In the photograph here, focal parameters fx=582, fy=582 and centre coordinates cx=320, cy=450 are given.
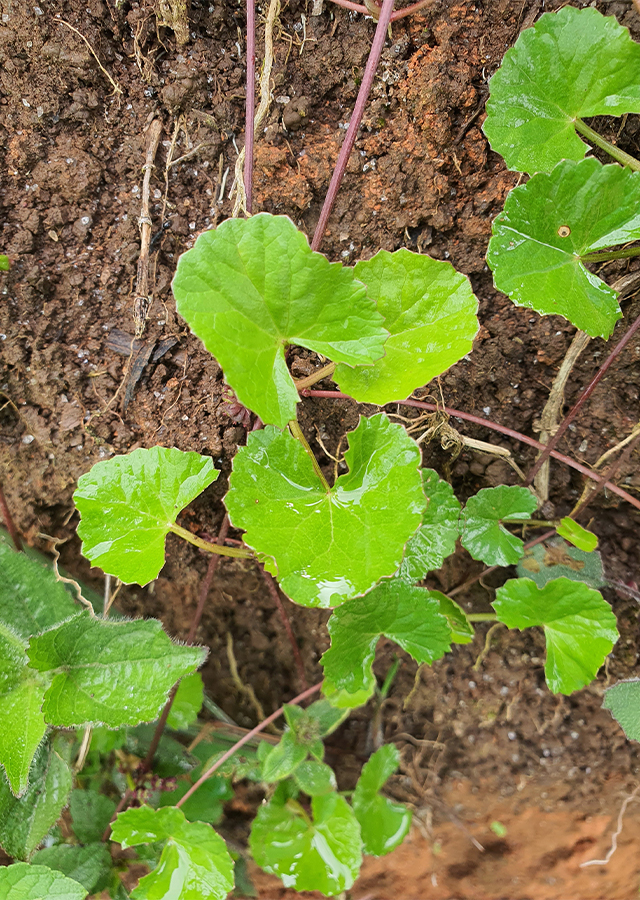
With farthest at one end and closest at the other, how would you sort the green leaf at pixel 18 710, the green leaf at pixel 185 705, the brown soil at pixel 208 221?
the green leaf at pixel 185 705 < the brown soil at pixel 208 221 < the green leaf at pixel 18 710

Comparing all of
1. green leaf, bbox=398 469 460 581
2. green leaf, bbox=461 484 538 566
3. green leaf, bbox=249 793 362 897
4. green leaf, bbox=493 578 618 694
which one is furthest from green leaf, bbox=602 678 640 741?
green leaf, bbox=249 793 362 897

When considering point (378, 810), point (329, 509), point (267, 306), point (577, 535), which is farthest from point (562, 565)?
point (267, 306)

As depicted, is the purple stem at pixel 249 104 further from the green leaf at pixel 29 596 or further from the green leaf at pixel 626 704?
the green leaf at pixel 626 704

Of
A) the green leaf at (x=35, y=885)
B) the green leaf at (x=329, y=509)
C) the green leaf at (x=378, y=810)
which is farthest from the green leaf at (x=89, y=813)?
the green leaf at (x=329, y=509)

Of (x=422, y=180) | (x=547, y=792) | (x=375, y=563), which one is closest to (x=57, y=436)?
(x=375, y=563)

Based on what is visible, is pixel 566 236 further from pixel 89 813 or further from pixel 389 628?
pixel 89 813

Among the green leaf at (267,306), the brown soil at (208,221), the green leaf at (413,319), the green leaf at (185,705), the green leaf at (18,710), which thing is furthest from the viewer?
the green leaf at (185,705)

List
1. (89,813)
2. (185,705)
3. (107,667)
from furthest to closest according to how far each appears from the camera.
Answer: (185,705), (89,813), (107,667)
